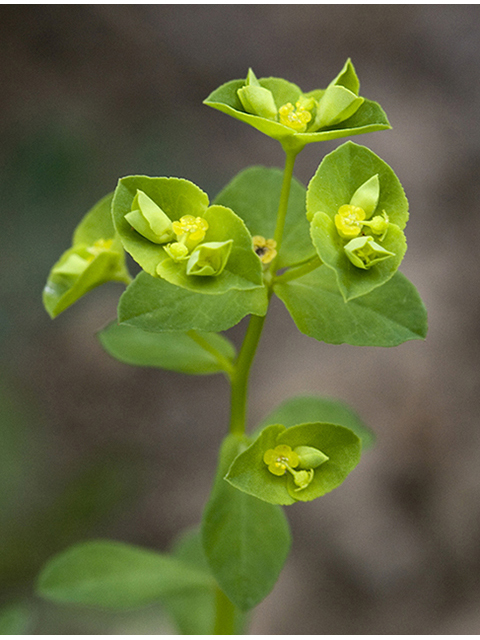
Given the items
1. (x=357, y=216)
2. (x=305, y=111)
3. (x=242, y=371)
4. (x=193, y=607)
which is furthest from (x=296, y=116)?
(x=193, y=607)

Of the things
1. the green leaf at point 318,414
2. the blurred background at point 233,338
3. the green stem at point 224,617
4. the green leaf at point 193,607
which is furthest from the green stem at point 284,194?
the blurred background at point 233,338

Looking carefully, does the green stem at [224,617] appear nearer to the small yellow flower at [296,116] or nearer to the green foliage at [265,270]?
the green foliage at [265,270]

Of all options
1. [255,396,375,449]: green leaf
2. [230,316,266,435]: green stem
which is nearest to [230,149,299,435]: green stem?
[230,316,266,435]: green stem

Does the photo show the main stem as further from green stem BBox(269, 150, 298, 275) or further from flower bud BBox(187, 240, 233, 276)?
flower bud BBox(187, 240, 233, 276)

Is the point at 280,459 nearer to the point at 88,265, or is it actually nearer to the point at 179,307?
the point at 179,307

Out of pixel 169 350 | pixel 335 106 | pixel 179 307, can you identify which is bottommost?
pixel 169 350

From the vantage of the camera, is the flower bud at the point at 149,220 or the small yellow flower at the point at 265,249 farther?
the small yellow flower at the point at 265,249

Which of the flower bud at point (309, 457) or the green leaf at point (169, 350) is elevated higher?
the flower bud at point (309, 457)
